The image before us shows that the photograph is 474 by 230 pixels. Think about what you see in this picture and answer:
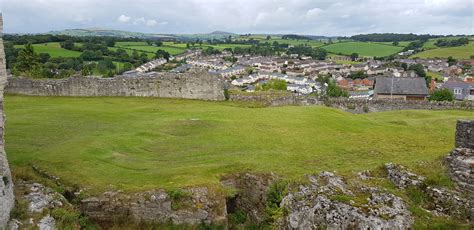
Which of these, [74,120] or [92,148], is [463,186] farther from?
[74,120]

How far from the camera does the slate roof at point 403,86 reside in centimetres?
7282

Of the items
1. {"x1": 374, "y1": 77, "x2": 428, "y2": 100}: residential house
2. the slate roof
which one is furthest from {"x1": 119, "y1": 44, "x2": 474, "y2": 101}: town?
{"x1": 374, "y1": 77, "x2": 428, "y2": 100}: residential house

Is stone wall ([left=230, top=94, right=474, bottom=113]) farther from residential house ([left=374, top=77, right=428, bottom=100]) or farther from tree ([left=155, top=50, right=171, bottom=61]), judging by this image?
tree ([left=155, top=50, right=171, bottom=61])

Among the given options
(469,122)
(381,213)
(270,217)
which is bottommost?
(270,217)

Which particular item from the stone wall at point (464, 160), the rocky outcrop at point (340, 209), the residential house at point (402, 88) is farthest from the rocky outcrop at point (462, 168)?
the residential house at point (402, 88)

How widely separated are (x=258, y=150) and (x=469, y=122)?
28.1 ft

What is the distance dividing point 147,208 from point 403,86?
6860cm

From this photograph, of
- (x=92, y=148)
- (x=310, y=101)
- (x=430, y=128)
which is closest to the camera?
(x=92, y=148)

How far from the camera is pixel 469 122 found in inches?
567

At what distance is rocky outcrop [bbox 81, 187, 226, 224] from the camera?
14.4 m

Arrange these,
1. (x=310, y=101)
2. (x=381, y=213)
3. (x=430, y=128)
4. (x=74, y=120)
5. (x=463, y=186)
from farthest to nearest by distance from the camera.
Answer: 1. (x=310, y=101)
2. (x=430, y=128)
3. (x=74, y=120)
4. (x=463, y=186)
5. (x=381, y=213)

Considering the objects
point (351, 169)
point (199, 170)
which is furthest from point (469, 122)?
point (199, 170)

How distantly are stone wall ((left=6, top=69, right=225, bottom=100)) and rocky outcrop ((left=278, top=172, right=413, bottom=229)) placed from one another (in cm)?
2248

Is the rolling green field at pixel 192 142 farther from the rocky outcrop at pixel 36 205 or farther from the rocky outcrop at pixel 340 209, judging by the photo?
the rocky outcrop at pixel 340 209
